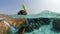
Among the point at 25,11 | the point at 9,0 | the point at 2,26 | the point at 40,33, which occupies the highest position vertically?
the point at 9,0

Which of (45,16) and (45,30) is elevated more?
(45,16)

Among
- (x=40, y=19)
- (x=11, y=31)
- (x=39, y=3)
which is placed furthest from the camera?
(x=39, y=3)

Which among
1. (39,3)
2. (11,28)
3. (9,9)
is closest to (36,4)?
(39,3)

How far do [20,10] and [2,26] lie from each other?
0.41m

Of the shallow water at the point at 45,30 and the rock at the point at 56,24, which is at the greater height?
the rock at the point at 56,24

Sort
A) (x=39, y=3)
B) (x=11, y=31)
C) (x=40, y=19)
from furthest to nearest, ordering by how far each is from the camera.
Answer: (x=39, y=3), (x=40, y=19), (x=11, y=31)

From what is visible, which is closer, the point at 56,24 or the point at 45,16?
the point at 56,24

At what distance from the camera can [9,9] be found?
7.54ft

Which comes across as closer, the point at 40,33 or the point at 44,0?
the point at 40,33

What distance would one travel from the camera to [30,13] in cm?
221

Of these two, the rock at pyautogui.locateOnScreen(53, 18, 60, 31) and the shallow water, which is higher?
the rock at pyautogui.locateOnScreen(53, 18, 60, 31)

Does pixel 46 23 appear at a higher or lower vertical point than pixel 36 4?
lower

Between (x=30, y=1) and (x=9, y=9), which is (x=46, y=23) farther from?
(x=9, y=9)

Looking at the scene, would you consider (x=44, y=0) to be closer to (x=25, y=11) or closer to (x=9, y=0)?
(x=25, y=11)
